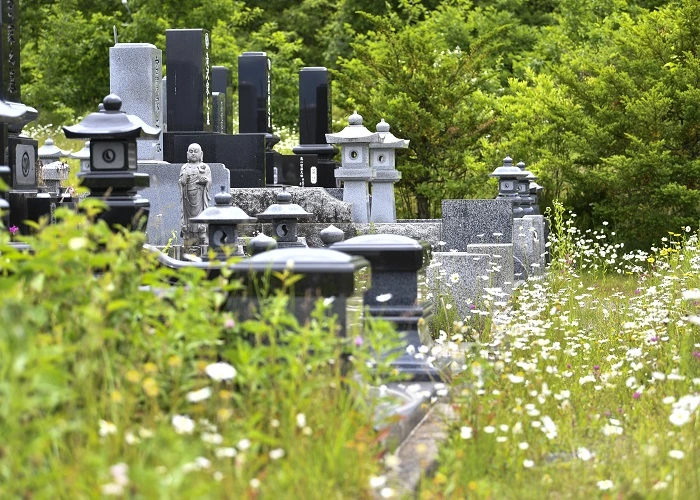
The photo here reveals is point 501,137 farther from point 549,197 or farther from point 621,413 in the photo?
point 621,413

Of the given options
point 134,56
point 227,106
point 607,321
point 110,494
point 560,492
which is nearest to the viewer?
point 110,494

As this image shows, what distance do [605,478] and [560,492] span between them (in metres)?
0.30

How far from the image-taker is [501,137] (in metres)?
21.8

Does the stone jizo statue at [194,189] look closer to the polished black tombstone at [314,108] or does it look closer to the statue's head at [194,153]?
the statue's head at [194,153]

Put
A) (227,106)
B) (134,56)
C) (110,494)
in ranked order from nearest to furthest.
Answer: (110,494) < (134,56) < (227,106)

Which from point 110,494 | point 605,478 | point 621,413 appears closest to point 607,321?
point 621,413

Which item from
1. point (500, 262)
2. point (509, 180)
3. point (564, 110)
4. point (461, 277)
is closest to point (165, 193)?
point (509, 180)

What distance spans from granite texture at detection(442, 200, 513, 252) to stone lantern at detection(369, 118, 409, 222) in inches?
116

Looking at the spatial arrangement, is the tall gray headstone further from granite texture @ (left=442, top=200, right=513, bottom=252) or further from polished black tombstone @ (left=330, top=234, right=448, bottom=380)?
polished black tombstone @ (left=330, top=234, right=448, bottom=380)

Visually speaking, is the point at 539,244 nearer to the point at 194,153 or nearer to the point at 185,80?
the point at 194,153

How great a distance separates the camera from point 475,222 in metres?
14.8

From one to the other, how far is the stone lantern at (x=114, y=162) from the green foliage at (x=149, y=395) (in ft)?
11.0

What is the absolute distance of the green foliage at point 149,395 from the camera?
11.2ft

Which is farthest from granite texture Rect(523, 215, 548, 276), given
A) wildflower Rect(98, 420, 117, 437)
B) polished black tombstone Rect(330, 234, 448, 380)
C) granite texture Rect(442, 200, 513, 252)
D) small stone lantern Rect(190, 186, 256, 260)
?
wildflower Rect(98, 420, 117, 437)
